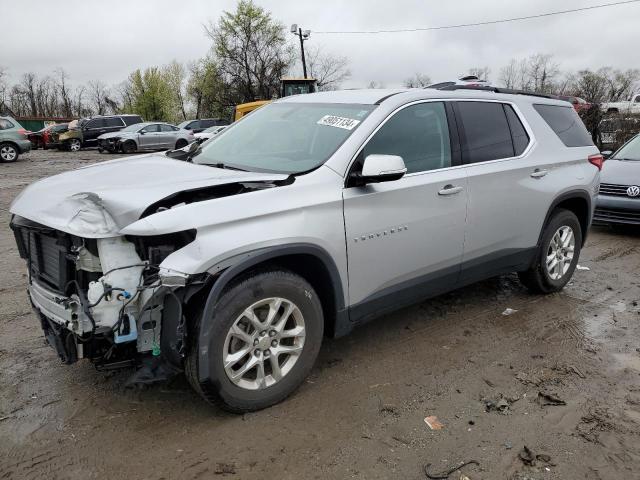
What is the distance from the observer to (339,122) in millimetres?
3629

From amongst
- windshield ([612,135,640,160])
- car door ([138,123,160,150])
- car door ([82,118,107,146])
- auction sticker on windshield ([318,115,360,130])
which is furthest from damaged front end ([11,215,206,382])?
car door ([82,118,107,146])

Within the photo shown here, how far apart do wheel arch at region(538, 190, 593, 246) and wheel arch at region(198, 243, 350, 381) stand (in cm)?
242

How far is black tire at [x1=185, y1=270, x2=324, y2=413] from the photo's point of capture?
2.77 metres

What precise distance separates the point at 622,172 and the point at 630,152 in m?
1.00

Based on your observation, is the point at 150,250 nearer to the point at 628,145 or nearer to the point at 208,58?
the point at 628,145

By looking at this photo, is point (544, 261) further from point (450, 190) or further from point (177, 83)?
point (177, 83)

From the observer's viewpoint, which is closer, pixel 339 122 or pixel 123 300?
pixel 123 300

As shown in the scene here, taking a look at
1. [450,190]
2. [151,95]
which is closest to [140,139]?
[450,190]

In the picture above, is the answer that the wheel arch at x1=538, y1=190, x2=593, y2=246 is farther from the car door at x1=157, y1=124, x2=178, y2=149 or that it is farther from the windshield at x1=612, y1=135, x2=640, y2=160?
the car door at x1=157, y1=124, x2=178, y2=149

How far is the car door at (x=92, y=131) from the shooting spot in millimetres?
26578

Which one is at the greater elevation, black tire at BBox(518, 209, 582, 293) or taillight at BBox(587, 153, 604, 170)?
taillight at BBox(587, 153, 604, 170)

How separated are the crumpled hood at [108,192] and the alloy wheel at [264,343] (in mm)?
760

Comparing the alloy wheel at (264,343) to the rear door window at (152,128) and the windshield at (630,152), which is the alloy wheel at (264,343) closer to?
the windshield at (630,152)

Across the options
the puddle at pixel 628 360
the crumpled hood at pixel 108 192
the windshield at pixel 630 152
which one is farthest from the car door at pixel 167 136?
the puddle at pixel 628 360
